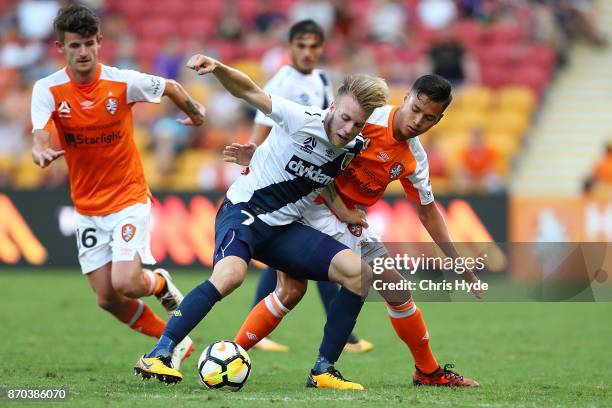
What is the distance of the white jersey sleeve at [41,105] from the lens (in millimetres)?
7646

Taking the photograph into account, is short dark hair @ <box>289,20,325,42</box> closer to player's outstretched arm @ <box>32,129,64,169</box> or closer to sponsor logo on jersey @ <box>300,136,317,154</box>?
sponsor logo on jersey @ <box>300,136,317,154</box>

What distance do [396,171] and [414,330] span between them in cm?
109

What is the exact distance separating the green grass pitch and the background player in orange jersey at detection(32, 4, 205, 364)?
27.9 inches

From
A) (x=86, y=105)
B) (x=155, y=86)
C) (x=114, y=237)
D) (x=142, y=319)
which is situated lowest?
(x=142, y=319)

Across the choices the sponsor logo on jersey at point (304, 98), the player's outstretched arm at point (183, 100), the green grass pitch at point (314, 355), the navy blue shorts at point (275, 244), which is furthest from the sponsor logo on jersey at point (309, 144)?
the sponsor logo on jersey at point (304, 98)

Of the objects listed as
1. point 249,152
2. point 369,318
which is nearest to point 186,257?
point 369,318

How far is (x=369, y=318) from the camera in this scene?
12445 millimetres

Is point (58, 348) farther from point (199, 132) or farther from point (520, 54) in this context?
point (520, 54)

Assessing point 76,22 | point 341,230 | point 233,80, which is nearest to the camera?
point 233,80

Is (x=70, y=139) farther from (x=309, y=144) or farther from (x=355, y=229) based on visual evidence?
(x=355, y=229)

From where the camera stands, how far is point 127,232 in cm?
804

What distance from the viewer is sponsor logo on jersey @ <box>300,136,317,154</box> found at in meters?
7.03


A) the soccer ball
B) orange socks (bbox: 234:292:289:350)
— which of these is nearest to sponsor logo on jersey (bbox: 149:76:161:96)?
orange socks (bbox: 234:292:289:350)

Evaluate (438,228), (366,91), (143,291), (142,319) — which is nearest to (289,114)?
(366,91)
